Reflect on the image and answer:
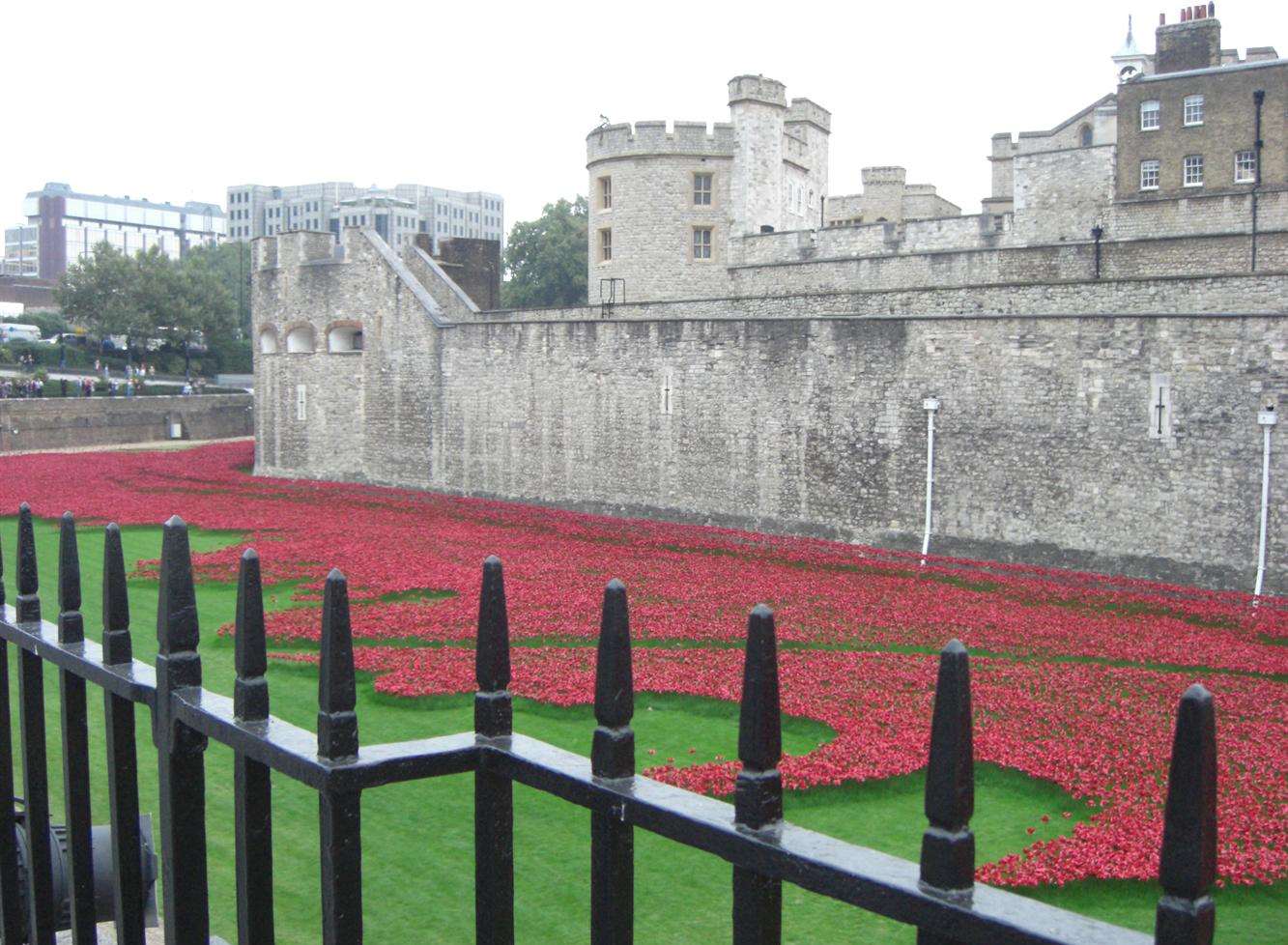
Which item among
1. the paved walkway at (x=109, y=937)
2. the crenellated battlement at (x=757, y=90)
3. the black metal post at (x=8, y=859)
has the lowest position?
the paved walkway at (x=109, y=937)

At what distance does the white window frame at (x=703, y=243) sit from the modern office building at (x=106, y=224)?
104 metres

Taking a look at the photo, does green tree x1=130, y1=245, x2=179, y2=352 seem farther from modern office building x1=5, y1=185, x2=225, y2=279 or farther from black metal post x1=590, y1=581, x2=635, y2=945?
modern office building x1=5, y1=185, x2=225, y2=279

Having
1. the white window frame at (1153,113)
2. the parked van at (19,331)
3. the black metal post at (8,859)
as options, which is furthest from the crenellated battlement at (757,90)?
the parked van at (19,331)

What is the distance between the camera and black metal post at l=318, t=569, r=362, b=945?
221cm

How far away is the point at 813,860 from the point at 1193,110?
3992cm

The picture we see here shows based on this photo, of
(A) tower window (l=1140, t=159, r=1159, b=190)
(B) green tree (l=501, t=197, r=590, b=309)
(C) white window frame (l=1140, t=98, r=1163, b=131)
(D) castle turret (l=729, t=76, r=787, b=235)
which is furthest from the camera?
(B) green tree (l=501, t=197, r=590, b=309)

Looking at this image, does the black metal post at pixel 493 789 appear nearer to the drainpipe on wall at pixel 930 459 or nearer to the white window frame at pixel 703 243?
the drainpipe on wall at pixel 930 459

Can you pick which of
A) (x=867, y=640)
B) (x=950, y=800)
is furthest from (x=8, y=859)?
(x=867, y=640)

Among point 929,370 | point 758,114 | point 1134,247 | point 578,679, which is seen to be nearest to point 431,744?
point 578,679

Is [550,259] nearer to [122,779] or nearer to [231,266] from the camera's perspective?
[231,266]

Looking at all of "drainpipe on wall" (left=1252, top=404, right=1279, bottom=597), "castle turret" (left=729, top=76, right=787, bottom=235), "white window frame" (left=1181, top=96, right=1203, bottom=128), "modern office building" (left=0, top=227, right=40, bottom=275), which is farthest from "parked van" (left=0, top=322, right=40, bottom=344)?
"modern office building" (left=0, top=227, right=40, bottom=275)

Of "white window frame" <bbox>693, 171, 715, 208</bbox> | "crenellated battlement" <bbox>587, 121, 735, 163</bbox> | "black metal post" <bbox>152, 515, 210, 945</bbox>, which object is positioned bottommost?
"black metal post" <bbox>152, 515, 210, 945</bbox>

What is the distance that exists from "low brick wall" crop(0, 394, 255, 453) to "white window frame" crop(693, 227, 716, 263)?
72.3 feet

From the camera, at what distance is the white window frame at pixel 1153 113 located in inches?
1464
